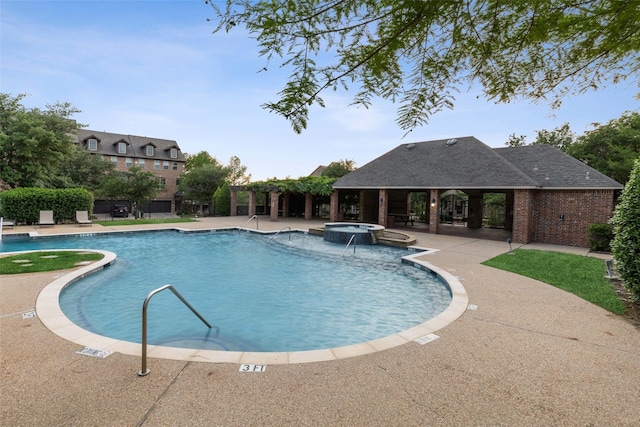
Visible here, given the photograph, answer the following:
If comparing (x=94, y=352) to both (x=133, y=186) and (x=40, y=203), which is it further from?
(x=133, y=186)

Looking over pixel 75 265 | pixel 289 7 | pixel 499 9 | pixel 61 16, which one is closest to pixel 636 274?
pixel 499 9

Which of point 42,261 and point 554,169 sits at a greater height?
point 554,169

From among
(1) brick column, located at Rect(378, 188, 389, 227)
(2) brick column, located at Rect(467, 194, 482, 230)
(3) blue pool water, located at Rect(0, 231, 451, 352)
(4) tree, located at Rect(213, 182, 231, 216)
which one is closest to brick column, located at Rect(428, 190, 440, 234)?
(1) brick column, located at Rect(378, 188, 389, 227)

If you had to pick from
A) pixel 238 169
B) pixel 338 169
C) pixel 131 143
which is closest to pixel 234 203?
pixel 338 169

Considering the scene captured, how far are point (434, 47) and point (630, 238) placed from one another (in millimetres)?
6779

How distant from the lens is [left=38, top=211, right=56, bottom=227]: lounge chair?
18.2 metres

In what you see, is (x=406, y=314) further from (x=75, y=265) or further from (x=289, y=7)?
(x=75, y=265)

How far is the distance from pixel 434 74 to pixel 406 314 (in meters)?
5.87

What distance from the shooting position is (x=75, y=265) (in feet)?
29.4

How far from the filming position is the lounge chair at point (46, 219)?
18225 millimetres

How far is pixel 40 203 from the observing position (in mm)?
18688

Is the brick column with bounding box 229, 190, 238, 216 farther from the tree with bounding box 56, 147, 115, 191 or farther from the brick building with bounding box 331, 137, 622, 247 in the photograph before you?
the tree with bounding box 56, 147, 115, 191

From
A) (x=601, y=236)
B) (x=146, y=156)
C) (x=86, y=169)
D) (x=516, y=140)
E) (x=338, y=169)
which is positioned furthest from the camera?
(x=338, y=169)

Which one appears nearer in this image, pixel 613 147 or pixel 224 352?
pixel 224 352
